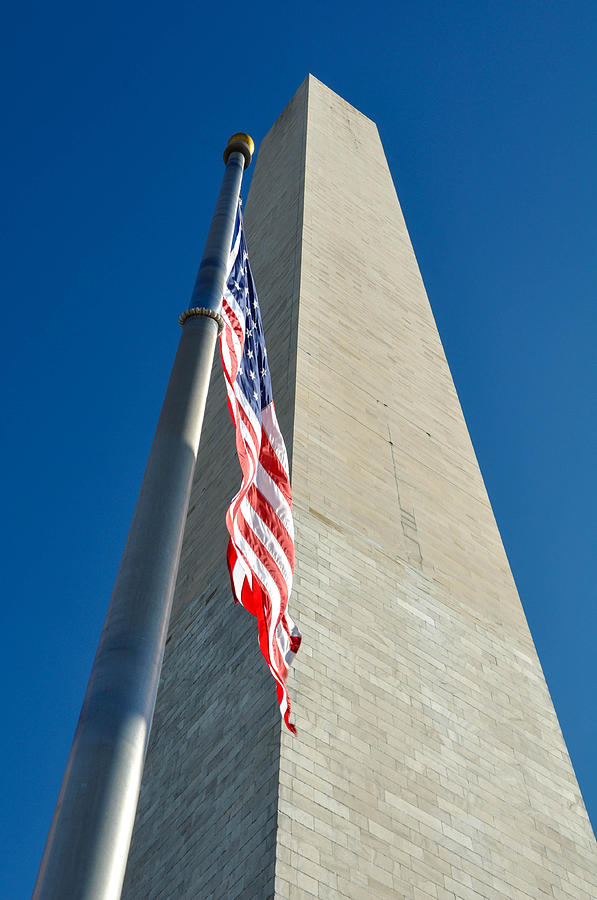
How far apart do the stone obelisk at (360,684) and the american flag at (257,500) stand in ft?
9.21

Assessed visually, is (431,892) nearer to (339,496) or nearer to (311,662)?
(311,662)

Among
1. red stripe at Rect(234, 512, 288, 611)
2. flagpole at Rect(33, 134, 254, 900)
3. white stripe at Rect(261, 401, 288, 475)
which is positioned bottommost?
flagpole at Rect(33, 134, 254, 900)

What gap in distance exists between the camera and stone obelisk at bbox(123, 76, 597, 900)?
10.5 meters

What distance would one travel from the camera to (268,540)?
8.07 metres

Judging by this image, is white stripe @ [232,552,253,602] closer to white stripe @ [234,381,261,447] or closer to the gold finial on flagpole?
white stripe @ [234,381,261,447]

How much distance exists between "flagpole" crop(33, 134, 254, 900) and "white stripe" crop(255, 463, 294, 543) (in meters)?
1.34

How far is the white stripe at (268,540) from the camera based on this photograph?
7.91 meters

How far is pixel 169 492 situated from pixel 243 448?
1.77 metres

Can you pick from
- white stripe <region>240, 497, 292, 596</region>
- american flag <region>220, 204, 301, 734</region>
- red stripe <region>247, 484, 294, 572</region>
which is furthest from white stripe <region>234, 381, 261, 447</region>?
white stripe <region>240, 497, 292, 596</region>

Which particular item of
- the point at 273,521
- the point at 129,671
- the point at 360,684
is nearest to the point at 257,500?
the point at 273,521

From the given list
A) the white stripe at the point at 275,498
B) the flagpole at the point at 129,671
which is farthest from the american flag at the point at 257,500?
the flagpole at the point at 129,671

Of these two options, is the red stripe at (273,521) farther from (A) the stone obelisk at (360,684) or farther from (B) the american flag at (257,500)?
(A) the stone obelisk at (360,684)

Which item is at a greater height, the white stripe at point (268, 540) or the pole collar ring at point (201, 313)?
the pole collar ring at point (201, 313)

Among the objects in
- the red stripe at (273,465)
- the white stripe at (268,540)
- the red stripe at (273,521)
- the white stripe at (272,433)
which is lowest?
the white stripe at (268,540)
